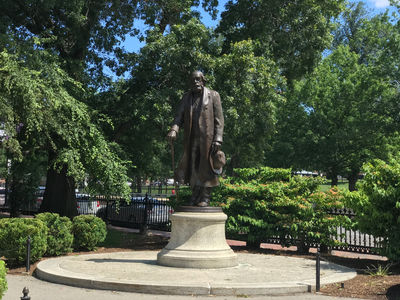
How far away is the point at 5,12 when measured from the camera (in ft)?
54.2

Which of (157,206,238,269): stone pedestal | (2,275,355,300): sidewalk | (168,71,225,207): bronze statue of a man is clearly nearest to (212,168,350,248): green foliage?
(168,71,225,207): bronze statue of a man

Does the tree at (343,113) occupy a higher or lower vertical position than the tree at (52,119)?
higher

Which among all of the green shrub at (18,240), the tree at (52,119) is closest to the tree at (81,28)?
the tree at (52,119)

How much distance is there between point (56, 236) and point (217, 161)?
4.72 meters

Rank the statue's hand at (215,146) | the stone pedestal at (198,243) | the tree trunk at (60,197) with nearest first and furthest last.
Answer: the stone pedestal at (198,243), the statue's hand at (215,146), the tree trunk at (60,197)

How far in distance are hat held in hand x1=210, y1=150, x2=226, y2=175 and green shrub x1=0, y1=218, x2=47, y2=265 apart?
4.24 m

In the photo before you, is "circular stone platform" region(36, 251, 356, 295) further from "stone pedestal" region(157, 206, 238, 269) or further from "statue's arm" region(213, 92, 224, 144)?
"statue's arm" region(213, 92, 224, 144)

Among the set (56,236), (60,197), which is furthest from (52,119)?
(60,197)

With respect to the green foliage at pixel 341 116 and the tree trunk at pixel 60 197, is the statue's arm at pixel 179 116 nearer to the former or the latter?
the tree trunk at pixel 60 197

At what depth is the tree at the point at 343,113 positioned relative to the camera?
31.1 m

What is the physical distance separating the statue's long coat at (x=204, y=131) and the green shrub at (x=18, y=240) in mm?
3475

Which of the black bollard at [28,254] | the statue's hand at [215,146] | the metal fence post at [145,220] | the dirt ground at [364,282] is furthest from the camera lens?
the metal fence post at [145,220]

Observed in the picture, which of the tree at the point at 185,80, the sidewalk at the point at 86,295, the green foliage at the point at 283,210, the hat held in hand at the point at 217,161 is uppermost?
the tree at the point at 185,80

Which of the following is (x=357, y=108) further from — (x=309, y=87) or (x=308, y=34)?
(x=308, y=34)
